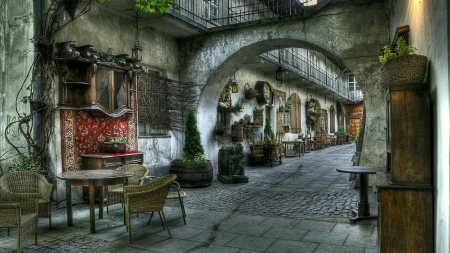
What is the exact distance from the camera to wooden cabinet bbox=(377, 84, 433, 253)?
122 inches

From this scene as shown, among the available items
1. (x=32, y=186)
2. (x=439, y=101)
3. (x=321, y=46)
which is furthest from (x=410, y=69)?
(x=32, y=186)

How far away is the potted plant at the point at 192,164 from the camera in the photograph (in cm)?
818

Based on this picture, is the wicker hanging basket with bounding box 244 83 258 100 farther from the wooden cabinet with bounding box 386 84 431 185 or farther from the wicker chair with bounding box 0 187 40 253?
the wooden cabinet with bounding box 386 84 431 185

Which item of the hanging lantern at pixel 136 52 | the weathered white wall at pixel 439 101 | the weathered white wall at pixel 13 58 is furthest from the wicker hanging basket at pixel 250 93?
the weathered white wall at pixel 439 101

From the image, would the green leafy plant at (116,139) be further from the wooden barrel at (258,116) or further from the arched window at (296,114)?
the arched window at (296,114)

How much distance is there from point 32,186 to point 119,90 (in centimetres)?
311

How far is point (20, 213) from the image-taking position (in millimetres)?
3646

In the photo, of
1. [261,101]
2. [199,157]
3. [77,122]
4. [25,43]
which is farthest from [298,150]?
[25,43]

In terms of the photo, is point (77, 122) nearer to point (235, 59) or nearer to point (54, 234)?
point (54, 234)

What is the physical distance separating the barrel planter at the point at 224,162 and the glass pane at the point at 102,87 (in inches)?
136

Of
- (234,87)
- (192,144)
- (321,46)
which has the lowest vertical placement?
(192,144)

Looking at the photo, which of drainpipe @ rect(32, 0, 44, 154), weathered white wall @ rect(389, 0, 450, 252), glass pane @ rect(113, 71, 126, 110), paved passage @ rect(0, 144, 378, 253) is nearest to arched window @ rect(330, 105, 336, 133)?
paved passage @ rect(0, 144, 378, 253)

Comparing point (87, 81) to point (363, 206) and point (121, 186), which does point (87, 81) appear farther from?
point (363, 206)

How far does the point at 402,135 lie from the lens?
3209mm
